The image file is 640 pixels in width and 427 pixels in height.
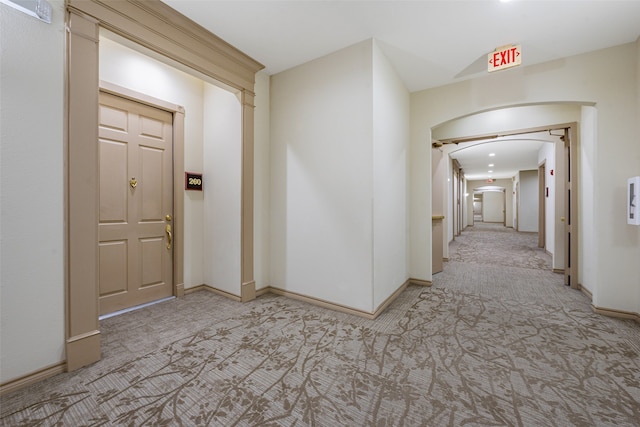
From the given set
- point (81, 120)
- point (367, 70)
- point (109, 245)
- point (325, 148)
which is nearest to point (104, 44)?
point (81, 120)

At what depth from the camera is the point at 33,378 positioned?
1813 millimetres

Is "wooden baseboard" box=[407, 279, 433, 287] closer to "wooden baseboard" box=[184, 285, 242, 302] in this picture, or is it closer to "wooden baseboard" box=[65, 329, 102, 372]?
"wooden baseboard" box=[184, 285, 242, 302]

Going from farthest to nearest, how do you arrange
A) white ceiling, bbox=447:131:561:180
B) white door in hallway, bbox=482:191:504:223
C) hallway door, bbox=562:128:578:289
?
white door in hallway, bbox=482:191:504:223, white ceiling, bbox=447:131:561:180, hallway door, bbox=562:128:578:289

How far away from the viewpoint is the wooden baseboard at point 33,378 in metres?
1.72

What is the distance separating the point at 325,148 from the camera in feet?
10.5

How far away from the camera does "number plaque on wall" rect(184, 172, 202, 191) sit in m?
3.64

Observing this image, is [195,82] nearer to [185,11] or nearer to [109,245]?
[185,11]

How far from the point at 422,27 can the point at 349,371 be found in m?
3.30

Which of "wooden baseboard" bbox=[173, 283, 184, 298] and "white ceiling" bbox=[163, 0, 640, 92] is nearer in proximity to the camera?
"white ceiling" bbox=[163, 0, 640, 92]

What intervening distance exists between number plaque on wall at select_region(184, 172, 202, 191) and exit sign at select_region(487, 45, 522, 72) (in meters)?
4.07

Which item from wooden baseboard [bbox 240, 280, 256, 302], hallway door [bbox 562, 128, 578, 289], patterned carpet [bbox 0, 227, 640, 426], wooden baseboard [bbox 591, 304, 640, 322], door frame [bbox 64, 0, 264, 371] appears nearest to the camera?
patterned carpet [bbox 0, 227, 640, 426]

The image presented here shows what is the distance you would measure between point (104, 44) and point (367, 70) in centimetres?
293

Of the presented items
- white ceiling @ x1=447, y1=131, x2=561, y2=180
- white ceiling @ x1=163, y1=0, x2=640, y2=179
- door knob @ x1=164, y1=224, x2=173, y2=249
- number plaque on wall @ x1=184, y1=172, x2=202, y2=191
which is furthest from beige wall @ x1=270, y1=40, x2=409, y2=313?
white ceiling @ x1=447, y1=131, x2=561, y2=180

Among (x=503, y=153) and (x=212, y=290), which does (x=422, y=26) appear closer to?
(x=212, y=290)
